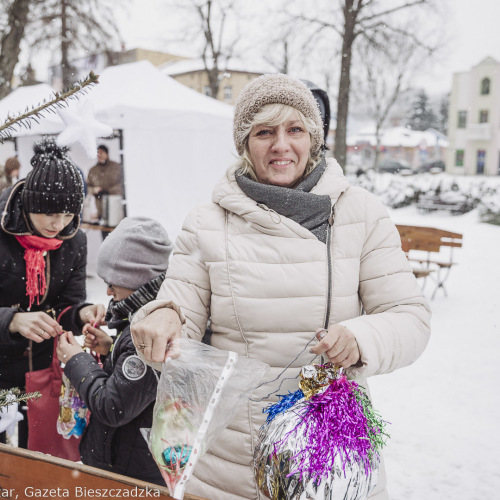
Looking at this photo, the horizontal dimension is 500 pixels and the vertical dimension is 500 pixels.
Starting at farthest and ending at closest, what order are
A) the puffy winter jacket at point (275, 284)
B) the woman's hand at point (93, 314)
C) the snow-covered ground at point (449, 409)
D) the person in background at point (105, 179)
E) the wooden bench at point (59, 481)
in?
the person in background at point (105, 179) → the snow-covered ground at point (449, 409) → the woman's hand at point (93, 314) → the puffy winter jacket at point (275, 284) → the wooden bench at point (59, 481)

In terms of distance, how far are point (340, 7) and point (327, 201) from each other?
11194mm

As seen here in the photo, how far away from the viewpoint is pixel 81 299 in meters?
2.35

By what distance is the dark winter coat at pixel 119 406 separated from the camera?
1557mm

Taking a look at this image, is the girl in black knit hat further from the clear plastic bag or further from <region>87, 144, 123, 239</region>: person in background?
<region>87, 144, 123, 239</region>: person in background

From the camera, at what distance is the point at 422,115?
170 ft

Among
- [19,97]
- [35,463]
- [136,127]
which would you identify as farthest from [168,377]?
[19,97]

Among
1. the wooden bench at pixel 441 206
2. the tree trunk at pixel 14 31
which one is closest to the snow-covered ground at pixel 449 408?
the tree trunk at pixel 14 31

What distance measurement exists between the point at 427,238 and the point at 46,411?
644 centimetres

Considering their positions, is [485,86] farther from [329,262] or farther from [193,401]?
[193,401]

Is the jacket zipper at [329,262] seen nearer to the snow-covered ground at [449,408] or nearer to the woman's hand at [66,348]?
the woman's hand at [66,348]

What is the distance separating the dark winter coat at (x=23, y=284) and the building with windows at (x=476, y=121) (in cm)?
3725

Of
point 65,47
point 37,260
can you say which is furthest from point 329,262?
point 65,47

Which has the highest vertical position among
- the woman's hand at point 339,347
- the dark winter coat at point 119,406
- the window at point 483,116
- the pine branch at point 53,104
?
the window at point 483,116

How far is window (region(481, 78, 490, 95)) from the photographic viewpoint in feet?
112
